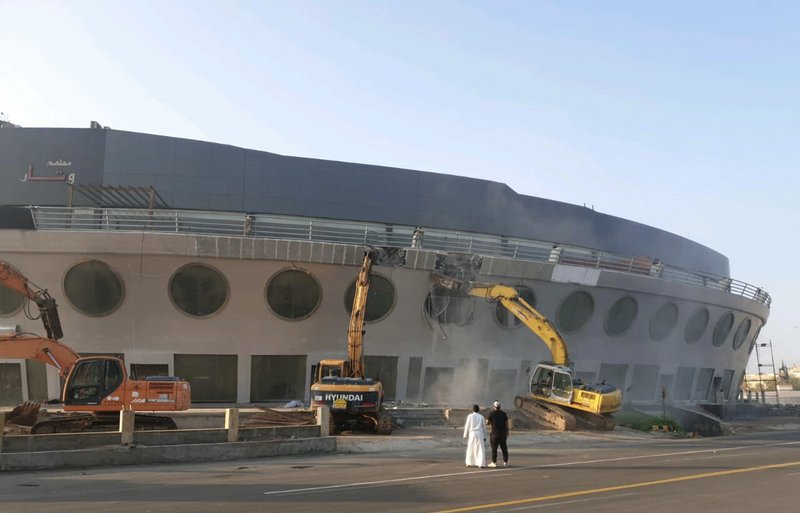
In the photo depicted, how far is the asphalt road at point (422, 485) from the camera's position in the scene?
1129 centimetres

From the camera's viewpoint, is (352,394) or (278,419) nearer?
(352,394)

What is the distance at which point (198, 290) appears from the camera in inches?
1293

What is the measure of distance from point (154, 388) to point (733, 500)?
55.4 feet

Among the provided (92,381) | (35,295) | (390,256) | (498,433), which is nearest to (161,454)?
(92,381)

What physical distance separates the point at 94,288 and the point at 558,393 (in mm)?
21733

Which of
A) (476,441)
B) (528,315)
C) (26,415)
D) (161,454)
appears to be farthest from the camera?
(528,315)

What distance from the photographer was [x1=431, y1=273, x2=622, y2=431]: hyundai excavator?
28.6 meters

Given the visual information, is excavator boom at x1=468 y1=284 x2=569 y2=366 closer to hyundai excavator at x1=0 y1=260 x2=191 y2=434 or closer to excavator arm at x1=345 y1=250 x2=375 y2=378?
excavator arm at x1=345 y1=250 x2=375 y2=378

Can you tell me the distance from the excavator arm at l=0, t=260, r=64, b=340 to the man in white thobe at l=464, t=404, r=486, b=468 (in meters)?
17.1

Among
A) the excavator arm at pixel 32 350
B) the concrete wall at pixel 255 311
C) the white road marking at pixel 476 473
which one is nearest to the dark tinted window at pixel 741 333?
the concrete wall at pixel 255 311

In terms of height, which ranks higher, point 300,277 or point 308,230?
point 308,230

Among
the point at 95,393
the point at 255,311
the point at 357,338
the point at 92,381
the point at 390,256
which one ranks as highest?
the point at 390,256

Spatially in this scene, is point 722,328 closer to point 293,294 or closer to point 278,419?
point 293,294

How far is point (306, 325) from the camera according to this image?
34375 mm
